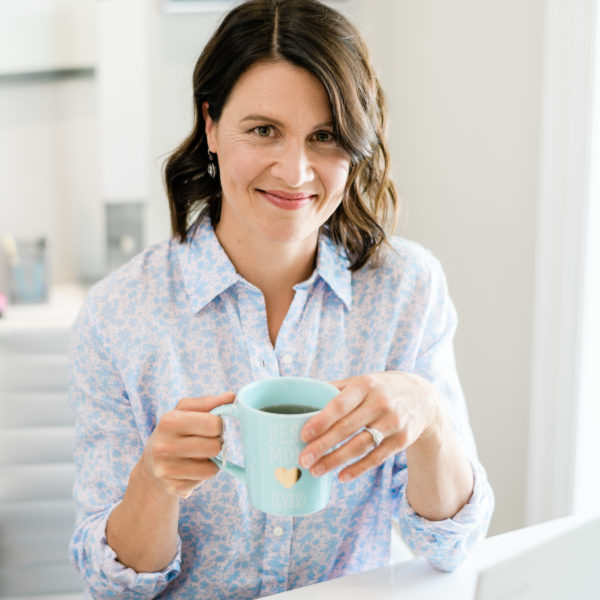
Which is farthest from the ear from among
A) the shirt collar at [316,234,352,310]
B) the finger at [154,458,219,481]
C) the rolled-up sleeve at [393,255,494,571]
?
the finger at [154,458,219,481]

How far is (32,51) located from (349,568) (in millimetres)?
1578

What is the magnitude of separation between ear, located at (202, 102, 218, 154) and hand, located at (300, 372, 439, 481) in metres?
0.48

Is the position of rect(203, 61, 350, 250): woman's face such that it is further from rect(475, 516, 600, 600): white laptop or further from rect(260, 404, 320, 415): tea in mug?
rect(475, 516, 600, 600): white laptop

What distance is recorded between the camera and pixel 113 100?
6.68 feet

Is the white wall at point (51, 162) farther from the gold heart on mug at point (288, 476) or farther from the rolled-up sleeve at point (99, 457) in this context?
the gold heart on mug at point (288, 476)

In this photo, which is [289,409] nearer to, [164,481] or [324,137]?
[164,481]

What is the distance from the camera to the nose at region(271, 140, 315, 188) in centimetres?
97

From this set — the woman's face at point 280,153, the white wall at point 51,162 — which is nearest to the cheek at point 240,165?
the woman's face at point 280,153

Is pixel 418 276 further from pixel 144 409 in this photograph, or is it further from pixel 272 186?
pixel 144 409

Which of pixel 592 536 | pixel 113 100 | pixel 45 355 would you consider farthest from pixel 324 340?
pixel 113 100

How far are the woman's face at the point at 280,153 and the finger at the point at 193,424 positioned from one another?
1.14ft

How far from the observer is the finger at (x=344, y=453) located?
0.70 metres

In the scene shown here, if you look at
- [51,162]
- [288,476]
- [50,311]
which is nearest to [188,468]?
[288,476]

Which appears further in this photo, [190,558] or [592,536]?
[190,558]
